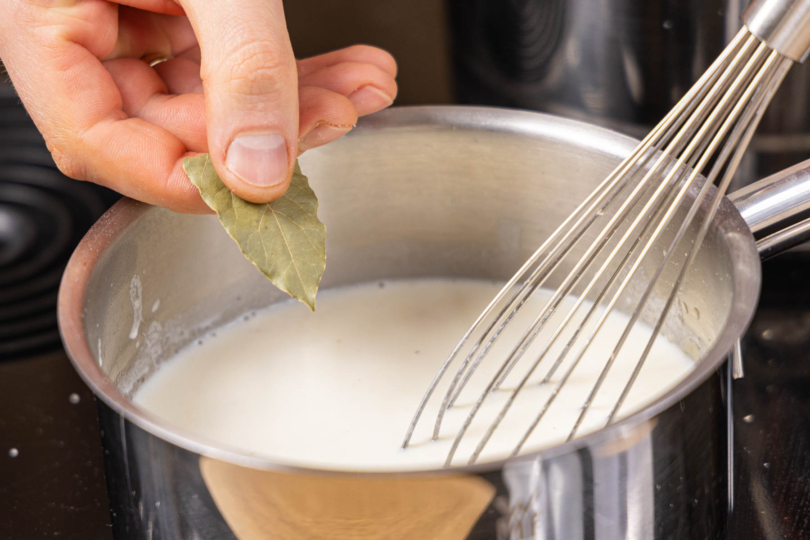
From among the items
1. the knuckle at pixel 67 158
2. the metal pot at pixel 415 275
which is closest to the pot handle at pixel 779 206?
the metal pot at pixel 415 275

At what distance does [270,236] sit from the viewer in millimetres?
402

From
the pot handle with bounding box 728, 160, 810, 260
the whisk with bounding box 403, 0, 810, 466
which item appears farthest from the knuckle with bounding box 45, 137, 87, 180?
the pot handle with bounding box 728, 160, 810, 260

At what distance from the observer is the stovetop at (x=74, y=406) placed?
0.44 metres

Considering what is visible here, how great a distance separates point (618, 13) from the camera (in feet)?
1.83

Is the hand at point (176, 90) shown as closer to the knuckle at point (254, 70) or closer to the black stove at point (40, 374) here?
the knuckle at point (254, 70)

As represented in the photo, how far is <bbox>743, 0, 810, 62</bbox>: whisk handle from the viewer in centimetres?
33

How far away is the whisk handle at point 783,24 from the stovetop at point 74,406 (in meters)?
0.23

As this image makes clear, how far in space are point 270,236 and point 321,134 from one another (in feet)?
0.31

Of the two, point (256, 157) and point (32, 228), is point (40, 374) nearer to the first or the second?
point (32, 228)

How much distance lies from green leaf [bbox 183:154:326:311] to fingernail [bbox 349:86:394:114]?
0.40 feet

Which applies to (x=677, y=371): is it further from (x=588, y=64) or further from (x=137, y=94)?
(x=137, y=94)

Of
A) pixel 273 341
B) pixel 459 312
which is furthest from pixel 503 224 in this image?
pixel 273 341

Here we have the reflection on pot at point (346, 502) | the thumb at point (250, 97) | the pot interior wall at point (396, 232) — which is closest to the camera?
the reflection on pot at point (346, 502)

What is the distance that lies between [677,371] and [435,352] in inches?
5.8
